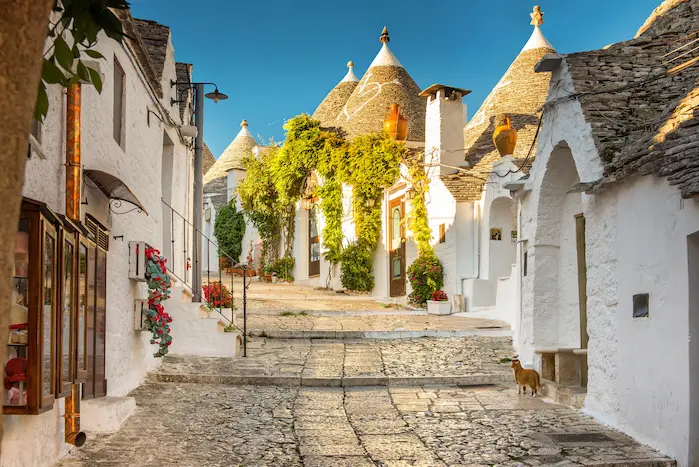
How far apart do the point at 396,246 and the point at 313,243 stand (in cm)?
526

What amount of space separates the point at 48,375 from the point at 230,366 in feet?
17.7

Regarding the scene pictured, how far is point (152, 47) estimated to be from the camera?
1175cm

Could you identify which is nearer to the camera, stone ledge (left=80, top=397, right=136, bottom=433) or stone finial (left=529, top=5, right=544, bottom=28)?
stone ledge (left=80, top=397, right=136, bottom=433)

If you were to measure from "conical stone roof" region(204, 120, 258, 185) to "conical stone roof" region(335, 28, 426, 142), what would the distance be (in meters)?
8.42

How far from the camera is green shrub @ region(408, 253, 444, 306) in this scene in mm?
16828

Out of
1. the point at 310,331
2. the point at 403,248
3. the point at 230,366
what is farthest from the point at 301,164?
the point at 230,366

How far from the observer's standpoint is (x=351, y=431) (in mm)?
7004

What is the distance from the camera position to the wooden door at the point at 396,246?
18.8m

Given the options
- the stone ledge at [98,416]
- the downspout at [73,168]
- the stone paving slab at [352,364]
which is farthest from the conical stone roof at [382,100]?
the downspout at [73,168]

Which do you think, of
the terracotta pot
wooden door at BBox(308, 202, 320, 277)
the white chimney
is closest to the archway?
the white chimney

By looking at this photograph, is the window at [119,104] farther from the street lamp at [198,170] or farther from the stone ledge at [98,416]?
the street lamp at [198,170]

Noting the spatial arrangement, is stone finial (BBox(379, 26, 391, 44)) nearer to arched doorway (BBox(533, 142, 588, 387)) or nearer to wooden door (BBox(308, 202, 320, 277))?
wooden door (BBox(308, 202, 320, 277))

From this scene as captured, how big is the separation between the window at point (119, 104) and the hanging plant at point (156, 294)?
1.35 meters

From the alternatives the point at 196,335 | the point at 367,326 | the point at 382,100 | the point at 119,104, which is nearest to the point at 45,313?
the point at 119,104
